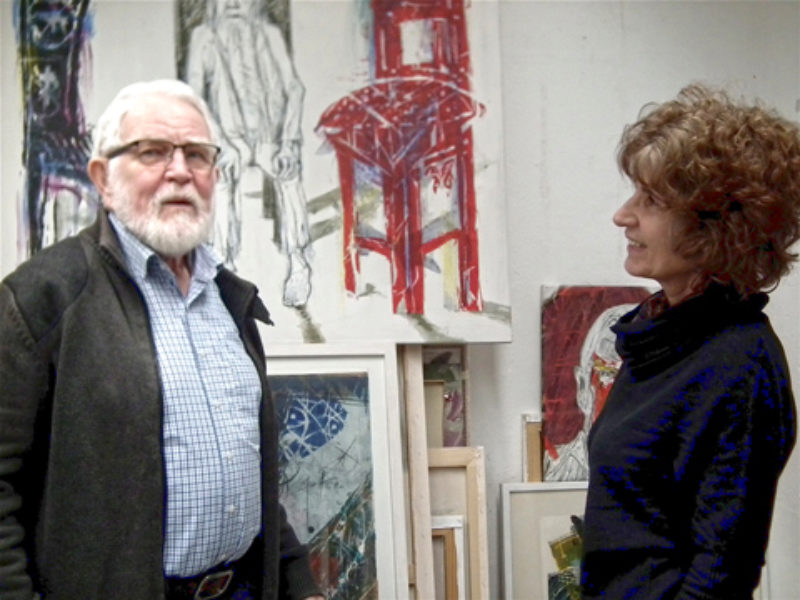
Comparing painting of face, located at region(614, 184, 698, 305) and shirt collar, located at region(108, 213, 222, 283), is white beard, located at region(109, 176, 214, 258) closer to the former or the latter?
shirt collar, located at region(108, 213, 222, 283)

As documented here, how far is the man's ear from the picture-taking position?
1678 mm

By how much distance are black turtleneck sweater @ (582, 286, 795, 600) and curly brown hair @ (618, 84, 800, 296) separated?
58mm

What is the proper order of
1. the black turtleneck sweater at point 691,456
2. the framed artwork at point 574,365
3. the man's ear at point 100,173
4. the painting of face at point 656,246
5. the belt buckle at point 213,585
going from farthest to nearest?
the framed artwork at point 574,365, the man's ear at point 100,173, the belt buckle at point 213,585, the painting of face at point 656,246, the black turtleneck sweater at point 691,456

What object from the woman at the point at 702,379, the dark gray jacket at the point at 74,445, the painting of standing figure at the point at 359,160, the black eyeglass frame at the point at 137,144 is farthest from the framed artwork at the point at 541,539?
the black eyeglass frame at the point at 137,144

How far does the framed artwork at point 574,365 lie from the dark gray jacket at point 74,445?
54.1 inches

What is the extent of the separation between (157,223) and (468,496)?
124cm

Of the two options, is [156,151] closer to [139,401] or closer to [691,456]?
[139,401]

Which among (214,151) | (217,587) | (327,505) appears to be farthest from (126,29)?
(217,587)

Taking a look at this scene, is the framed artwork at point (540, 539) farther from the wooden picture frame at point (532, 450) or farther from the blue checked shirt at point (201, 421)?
the blue checked shirt at point (201, 421)

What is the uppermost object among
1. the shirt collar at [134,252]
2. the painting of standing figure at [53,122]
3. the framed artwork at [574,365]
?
the painting of standing figure at [53,122]

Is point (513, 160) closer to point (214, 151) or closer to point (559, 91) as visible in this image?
point (559, 91)

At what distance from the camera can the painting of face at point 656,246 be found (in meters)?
1.34

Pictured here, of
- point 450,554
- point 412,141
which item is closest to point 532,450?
point 450,554

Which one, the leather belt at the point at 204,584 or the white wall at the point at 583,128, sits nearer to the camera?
the leather belt at the point at 204,584
